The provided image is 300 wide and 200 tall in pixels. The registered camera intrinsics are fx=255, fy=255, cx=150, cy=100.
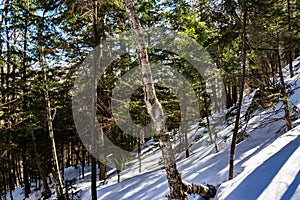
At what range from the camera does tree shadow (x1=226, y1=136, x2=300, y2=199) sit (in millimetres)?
4234

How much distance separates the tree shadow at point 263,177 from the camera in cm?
423

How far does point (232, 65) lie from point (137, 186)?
204 inches

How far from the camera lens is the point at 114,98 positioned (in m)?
10.1

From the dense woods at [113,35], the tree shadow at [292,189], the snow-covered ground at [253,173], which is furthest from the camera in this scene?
the dense woods at [113,35]

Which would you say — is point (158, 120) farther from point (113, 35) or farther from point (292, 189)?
point (113, 35)

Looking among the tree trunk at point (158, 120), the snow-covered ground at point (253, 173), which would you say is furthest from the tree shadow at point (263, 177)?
the tree trunk at point (158, 120)

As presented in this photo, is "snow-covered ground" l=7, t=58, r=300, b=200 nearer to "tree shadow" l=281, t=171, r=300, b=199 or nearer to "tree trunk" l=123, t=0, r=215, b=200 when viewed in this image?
"tree shadow" l=281, t=171, r=300, b=199

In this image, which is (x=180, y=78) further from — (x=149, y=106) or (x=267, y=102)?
(x=149, y=106)

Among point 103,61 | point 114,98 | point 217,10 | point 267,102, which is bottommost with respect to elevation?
point 267,102

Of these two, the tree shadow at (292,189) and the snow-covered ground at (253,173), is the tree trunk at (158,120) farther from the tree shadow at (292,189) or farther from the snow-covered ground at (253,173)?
the tree shadow at (292,189)

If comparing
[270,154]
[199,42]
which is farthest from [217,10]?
[270,154]

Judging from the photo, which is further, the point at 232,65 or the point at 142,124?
the point at 142,124

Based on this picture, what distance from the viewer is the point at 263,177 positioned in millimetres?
4625

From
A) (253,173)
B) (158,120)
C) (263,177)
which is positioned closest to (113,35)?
(158,120)
